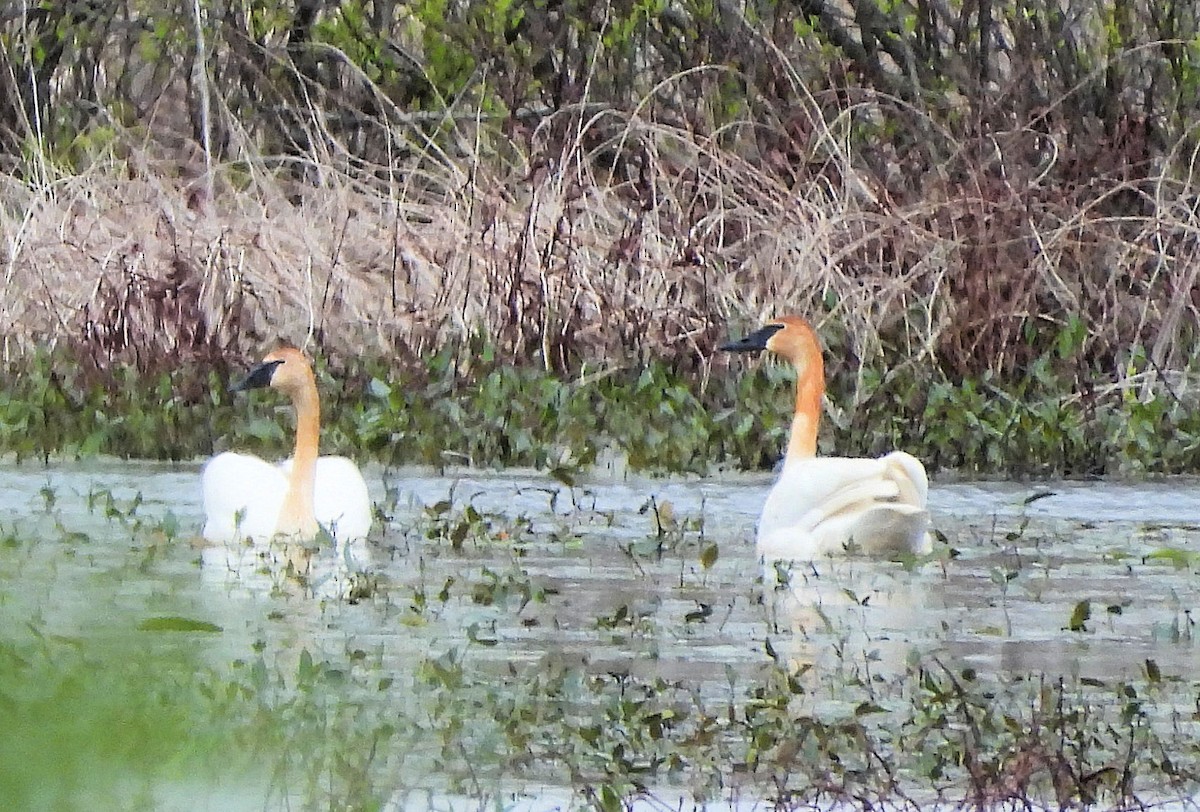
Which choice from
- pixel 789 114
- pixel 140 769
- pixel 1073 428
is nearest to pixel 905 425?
pixel 1073 428

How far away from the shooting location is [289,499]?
30.0 feet

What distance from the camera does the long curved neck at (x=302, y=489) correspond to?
9062mm

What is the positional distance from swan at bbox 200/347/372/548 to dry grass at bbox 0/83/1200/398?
128 inches

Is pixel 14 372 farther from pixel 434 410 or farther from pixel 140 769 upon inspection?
pixel 140 769

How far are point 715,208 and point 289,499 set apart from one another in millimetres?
4383

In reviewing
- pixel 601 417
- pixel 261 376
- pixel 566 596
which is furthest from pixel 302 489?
pixel 601 417

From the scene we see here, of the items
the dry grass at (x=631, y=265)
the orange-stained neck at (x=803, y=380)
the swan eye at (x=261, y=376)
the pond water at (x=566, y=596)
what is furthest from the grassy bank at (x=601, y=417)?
the swan eye at (x=261, y=376)

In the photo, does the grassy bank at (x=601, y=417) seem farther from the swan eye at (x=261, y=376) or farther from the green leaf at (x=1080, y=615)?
the green leaf at (x=1080, y=615)

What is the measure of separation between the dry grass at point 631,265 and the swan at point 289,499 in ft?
10.7

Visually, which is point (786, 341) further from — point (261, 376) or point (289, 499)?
point (289, 499)

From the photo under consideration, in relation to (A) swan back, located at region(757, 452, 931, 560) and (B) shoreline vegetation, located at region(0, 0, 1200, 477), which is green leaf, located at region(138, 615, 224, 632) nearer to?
(A) swan back, located at region(757, 452, 931, 560)

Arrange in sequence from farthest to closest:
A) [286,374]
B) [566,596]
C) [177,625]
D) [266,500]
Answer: [286,374], [266,500], [566,596], [177,625]

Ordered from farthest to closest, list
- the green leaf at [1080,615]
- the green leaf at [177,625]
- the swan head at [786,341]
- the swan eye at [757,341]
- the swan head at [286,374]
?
the swan eye at [757,341], the swan head at [786,341], the swan head at [286,374], the green leaf at [1080,615], the green leaf at [177,625]

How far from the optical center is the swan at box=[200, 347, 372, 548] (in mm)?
8953
